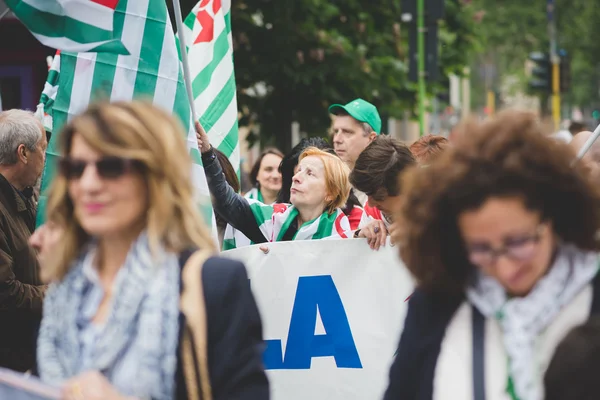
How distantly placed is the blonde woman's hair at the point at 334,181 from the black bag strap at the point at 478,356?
3327 mm

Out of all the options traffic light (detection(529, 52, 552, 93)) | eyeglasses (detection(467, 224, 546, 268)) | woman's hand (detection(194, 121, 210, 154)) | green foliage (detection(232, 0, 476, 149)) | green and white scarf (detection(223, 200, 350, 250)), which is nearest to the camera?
eyeglasses (detection(467, 224, 546, 268))

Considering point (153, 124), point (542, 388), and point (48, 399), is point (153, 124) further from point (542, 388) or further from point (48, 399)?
point (542, 388)

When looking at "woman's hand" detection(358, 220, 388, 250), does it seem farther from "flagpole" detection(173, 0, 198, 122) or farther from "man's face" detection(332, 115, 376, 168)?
"man's face" detection(332, 115, 376, 168)

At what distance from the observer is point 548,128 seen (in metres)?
→ 2.62

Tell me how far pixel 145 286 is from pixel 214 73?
5539 mm

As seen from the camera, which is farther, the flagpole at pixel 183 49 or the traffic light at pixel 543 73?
the traffic light at pixel 543 73

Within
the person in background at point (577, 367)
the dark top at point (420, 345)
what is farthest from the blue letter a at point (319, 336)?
the person in background at point (577, 367)

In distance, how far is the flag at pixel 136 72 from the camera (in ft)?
16.8

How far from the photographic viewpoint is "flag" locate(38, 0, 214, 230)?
5.11 metres

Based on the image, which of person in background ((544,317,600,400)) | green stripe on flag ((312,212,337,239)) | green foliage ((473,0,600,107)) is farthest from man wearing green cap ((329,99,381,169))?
green foliage ((473,0,600,107))

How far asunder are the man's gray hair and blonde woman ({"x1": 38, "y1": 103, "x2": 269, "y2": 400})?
8.90ft

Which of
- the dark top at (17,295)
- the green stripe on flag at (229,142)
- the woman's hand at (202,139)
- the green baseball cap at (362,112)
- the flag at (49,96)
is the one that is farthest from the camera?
the green stripe on flag at (229,142)

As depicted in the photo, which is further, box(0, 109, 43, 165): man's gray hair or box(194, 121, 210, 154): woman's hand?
box(194, 121, 210, 154): woman's hand

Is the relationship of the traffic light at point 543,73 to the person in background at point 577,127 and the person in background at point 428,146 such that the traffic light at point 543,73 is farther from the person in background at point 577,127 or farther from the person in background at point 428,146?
the person in background at point 428,146
